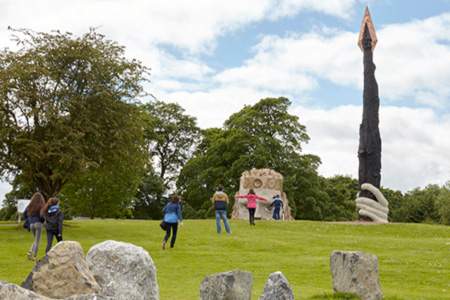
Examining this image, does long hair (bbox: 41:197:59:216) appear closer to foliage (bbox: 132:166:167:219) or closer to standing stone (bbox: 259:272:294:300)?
standing stone (bbox: 259:272:294:300)

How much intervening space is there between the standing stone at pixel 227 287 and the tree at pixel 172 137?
61539 mm

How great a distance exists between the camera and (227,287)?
11.8m

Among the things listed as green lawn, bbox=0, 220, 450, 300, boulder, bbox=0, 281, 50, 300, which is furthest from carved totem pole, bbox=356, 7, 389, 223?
boulder, bbox=0, 281, 50, 300

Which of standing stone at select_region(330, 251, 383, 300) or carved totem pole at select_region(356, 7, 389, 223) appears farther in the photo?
carved totem pole at select_region(356, 7, 389, 223)

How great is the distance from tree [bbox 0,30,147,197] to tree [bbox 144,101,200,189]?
36990 millimetres

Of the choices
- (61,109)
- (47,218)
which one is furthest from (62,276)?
(61,109)

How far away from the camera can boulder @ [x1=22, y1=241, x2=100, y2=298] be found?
10.1 meters

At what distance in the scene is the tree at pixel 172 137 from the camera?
73.6m

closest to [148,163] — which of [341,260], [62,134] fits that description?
[62,134]

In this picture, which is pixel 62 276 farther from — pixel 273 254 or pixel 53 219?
pixel 273 254

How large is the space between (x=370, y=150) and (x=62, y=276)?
32.4 meters

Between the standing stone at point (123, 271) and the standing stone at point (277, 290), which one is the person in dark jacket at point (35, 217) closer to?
the standing stone at point (123, 271)

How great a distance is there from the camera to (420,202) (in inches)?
3278

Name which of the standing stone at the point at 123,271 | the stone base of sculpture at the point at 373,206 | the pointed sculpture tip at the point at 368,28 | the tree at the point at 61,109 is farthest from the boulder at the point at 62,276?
the pointed sculpture tip at the point at 368,28
